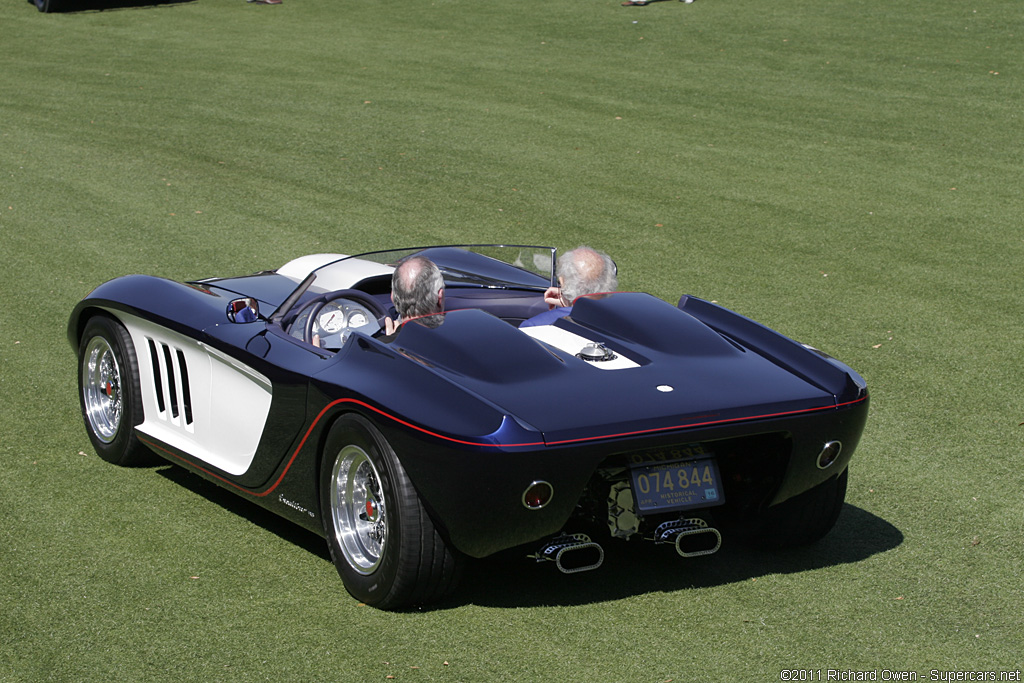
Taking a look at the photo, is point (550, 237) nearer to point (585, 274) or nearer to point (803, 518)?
point (585, 274)

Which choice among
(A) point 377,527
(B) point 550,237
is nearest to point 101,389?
(A) point 377,527

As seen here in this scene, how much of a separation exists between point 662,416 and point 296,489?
5.05 ft

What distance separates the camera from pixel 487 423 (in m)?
3.88

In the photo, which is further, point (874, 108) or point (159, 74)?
point (159, 74)

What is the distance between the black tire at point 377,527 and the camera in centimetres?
407

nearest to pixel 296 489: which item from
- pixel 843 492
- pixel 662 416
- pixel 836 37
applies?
pixel 662 416

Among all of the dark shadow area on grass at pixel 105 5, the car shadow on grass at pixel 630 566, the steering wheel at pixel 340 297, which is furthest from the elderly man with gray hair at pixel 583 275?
the dark shadow area on grass at pixel 105 5

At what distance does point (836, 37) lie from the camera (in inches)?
765

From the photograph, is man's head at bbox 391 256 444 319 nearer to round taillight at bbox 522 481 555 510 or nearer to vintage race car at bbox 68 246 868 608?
vintage race car at bbox 68 246 868 608

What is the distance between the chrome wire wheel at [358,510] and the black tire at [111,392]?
160 cm

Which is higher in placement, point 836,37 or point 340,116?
point 836,37

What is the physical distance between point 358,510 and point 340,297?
1.03 meters

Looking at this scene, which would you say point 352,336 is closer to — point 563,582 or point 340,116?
point 563,582

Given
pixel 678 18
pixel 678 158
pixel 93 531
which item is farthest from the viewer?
pixel 678 18
